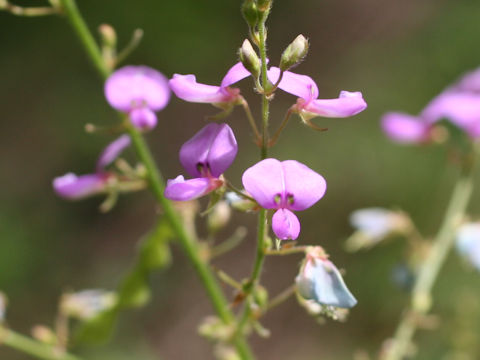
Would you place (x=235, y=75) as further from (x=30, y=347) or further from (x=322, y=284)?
(x=30, y=347)

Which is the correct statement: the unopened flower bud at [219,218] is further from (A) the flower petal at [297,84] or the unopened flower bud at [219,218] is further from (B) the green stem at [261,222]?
(A) the flower petal at [297,84]

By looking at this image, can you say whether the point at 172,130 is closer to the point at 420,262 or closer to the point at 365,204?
the point at 365,204

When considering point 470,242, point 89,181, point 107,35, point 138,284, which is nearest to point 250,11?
point 107,35

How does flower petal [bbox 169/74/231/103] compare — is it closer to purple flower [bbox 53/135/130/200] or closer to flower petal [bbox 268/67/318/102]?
flower petal [bbox 268/67/318/102]

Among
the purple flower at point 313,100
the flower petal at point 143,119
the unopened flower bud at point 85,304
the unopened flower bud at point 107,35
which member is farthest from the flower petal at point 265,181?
the unopened flower bud at point 85,304

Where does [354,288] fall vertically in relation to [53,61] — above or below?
below

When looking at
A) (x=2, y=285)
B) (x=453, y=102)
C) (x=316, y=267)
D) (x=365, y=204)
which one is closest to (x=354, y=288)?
(x=365, y=204)
